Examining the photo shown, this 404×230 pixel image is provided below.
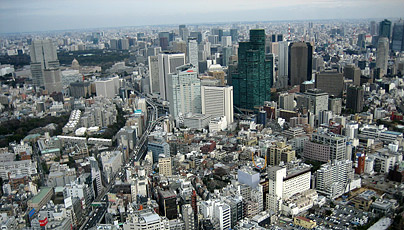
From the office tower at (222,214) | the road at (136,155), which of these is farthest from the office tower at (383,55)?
the office tower at (222,214)

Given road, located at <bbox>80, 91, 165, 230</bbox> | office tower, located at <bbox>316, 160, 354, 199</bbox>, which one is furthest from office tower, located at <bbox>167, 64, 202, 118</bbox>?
office tower, located at <bbox>316, 160, 354, 199</bbox>

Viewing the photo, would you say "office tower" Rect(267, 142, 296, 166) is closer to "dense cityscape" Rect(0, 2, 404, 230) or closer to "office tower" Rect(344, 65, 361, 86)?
"dense cityscape" Rect(0, 2, 404, 230)

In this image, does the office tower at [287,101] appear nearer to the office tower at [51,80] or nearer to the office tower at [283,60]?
the office tower at [283,60]

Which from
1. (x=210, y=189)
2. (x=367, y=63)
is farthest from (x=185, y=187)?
(x=367, y=63)

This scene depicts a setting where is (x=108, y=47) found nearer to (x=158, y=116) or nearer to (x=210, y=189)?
(x=158, y=116)

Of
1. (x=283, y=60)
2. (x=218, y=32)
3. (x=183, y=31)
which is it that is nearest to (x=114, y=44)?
(x=183, y=31)

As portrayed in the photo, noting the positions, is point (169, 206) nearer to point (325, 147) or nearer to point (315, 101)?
point (325, 147)
